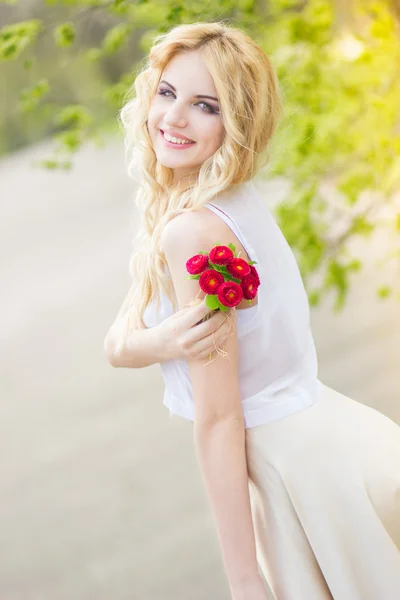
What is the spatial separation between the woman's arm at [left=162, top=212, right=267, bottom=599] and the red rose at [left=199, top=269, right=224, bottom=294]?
7 cm

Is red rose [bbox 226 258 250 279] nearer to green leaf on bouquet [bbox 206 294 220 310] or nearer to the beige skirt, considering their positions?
green leaf on bouquet [bbox 206 294 220 310]

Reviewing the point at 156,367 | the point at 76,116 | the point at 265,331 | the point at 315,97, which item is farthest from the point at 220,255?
the point at 156,367

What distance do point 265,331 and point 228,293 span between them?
0.66 feet

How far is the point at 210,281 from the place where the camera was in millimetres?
1408

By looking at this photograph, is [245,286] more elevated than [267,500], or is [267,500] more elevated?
[245,286]

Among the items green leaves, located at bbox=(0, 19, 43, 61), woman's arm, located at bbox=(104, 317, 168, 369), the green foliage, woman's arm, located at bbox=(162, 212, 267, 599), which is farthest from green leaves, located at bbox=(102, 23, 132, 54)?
woman's arm, located at bbox=(162, 212, 267, 599)

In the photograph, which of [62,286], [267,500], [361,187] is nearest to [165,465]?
[361,187]

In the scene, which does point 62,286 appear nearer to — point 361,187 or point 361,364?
point 361,364

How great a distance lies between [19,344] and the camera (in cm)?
702

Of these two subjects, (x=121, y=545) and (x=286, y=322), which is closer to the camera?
(x=286, y=322)

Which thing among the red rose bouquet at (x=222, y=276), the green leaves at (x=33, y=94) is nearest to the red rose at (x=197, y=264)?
the red rose bouquet at (x=222, y=276)

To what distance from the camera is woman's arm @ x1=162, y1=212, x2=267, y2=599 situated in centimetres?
149

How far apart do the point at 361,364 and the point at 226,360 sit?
3625 millimetres

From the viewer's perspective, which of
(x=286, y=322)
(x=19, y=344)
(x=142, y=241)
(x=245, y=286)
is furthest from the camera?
(x=19, y=344)
